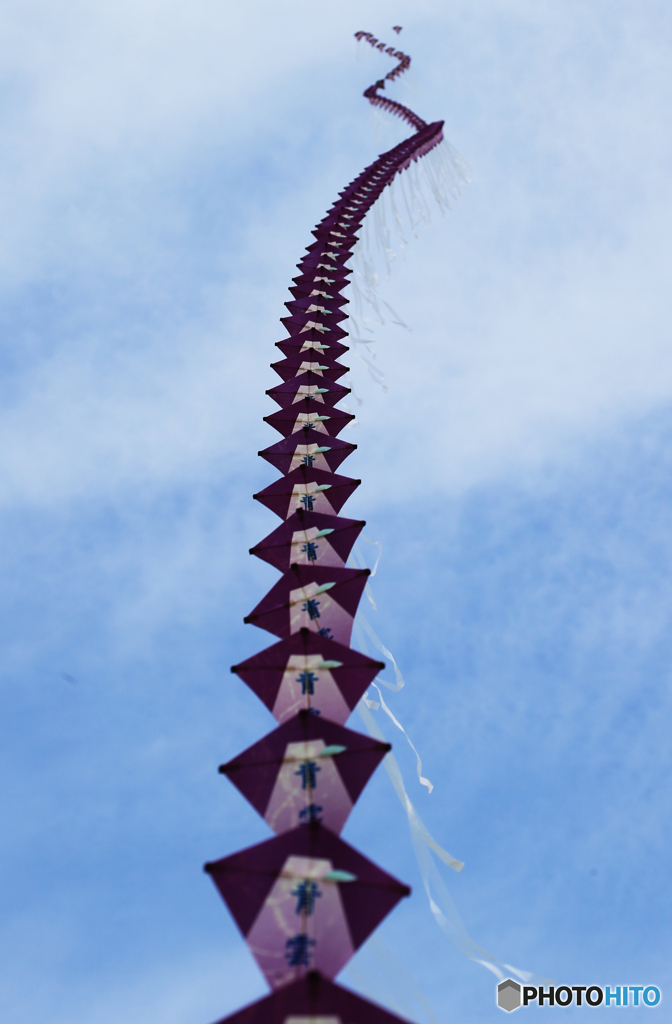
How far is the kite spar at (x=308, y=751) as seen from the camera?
5.82m

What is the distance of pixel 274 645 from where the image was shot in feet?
27.6

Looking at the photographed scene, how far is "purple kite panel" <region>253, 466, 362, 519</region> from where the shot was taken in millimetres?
11797

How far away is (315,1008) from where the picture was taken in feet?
16.4

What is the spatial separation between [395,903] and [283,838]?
0.97 metres

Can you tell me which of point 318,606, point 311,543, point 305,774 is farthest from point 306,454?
point 305,774

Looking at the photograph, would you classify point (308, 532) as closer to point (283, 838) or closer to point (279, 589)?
point (279, 589)

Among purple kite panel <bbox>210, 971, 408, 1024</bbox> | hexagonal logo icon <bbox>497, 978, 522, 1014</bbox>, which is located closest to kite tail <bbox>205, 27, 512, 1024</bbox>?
purple kite panel <bbox>210, 971, 408, 1024</bbox>

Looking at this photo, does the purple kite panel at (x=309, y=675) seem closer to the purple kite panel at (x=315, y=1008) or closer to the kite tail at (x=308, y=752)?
the kite tail at (x=308, y=752)

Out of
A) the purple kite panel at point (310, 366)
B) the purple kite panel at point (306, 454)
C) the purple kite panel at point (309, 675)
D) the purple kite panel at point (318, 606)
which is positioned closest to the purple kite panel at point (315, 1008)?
the purple kite panel at point (309, 675)

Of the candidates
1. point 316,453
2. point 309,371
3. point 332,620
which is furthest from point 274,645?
point 309,371

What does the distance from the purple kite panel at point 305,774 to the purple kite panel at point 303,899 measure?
2.71 feet

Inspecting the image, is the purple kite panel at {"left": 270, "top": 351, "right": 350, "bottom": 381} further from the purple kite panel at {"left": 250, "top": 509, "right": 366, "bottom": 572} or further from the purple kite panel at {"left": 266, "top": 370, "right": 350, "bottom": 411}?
the purple kite panel at {"left": 250, "top": 509, "right": 366, "bottom": 572}

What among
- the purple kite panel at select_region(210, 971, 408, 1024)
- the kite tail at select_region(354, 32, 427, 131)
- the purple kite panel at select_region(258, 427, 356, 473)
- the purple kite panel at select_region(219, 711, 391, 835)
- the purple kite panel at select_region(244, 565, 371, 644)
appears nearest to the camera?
the purple kite panel at select_region(210, 971, 408, 1024)

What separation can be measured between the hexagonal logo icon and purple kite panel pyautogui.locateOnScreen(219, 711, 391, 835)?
384 cm
